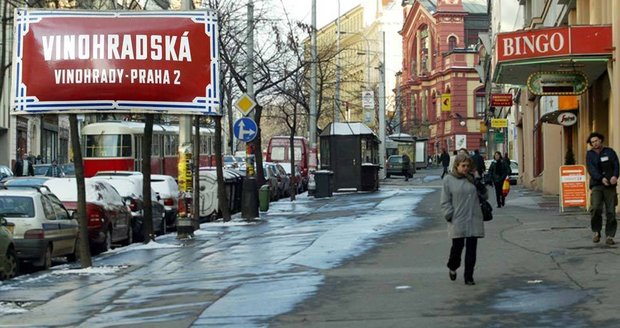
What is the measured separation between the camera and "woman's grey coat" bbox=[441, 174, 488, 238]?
1348cm

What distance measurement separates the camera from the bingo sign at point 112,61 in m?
18.1

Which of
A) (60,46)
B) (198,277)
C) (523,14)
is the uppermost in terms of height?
(523,14)

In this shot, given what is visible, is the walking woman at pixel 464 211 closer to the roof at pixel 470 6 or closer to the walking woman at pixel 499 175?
the walking woman at pixel 499 175

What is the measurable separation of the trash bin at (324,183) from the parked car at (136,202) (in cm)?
1727

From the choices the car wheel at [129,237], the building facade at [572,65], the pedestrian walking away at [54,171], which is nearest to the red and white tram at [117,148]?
the pedestrian walking away at [54,171]

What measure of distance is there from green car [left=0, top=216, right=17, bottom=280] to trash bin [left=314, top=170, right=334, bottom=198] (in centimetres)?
2810

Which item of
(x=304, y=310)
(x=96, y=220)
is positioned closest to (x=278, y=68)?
(x=96, y=220)

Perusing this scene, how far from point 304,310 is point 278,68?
109 feet

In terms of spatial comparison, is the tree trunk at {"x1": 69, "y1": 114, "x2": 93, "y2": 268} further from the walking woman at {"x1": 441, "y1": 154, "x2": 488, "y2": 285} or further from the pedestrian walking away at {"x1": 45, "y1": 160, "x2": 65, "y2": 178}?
the pedestrian walking away at {"x1": 45, "y1": 160, "x2": 65, "y2": 178}

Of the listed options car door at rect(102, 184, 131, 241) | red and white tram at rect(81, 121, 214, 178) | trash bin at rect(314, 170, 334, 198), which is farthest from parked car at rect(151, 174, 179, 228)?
trash bin at rect(314, 170, 334, 198)

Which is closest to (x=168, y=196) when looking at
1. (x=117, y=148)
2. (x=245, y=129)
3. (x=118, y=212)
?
(x=245, y=129)

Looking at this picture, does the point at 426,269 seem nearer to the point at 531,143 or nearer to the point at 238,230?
the point at 238,230

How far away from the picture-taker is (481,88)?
350 feet

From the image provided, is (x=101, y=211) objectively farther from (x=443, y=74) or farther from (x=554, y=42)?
(x=443, y=74)
